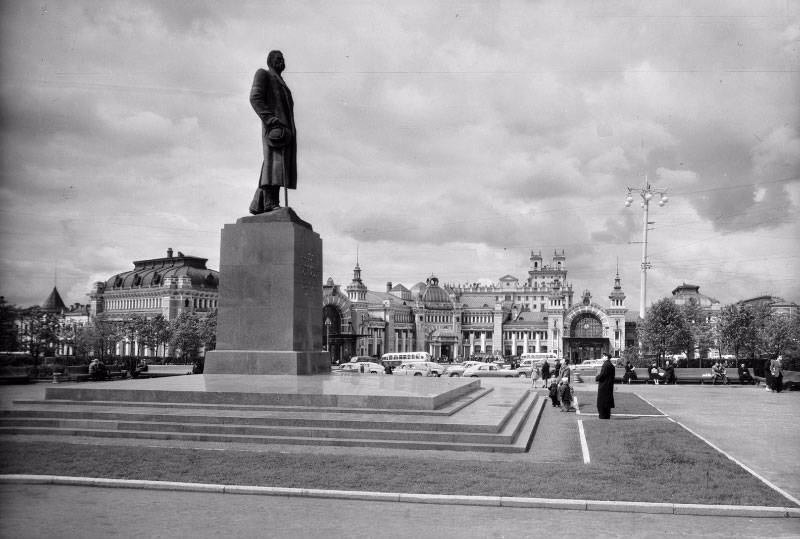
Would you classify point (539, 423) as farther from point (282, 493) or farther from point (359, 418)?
point (282, 493)

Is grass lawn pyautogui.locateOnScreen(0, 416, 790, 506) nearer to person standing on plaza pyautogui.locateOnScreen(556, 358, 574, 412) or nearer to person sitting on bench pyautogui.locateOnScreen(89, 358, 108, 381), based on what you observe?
person standing on plaza pyautogui.locateOnScreen(556, 358, 574, 412)

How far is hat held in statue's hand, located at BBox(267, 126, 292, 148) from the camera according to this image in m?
20.0

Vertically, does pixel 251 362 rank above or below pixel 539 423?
above

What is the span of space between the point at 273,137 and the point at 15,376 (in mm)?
23857

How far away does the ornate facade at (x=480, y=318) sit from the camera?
126500 millimetres

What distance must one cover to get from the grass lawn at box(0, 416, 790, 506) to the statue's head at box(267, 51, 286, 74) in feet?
41.3

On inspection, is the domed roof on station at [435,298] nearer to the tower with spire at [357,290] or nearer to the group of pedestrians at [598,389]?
the tower with spire at [357,290]

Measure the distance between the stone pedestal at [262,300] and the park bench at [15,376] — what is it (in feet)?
64.1

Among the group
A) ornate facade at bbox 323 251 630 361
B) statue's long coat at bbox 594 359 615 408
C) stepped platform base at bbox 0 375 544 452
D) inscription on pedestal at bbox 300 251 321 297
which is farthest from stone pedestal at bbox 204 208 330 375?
ornate facade at bbox 323 251 630 361

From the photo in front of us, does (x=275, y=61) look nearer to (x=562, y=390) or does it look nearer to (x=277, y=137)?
(x=277, y=137)

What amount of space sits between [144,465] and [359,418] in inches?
158

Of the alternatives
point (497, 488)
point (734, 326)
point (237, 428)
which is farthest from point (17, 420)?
point (734, 326)

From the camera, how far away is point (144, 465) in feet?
35.0

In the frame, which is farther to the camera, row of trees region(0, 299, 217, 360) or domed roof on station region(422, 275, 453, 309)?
domed roof on station region(422, 275, 453, 309)
